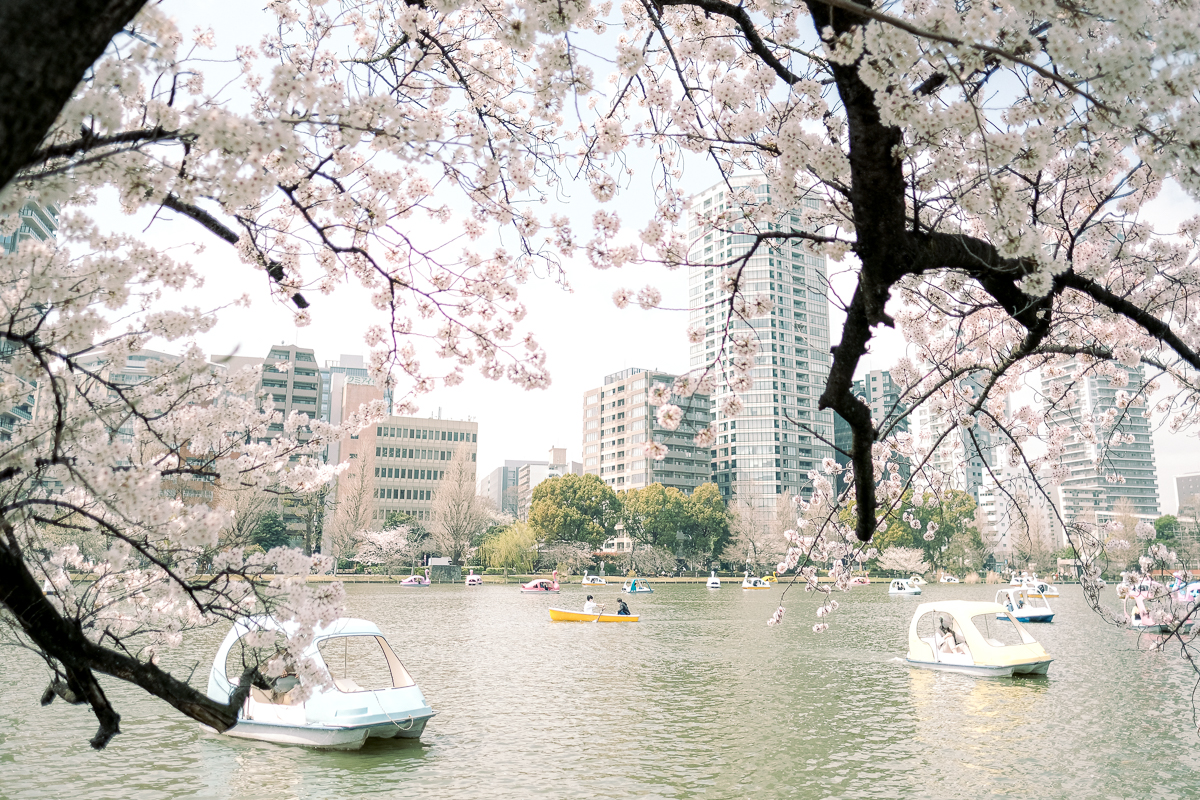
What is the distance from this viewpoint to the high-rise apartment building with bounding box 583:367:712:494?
338ft

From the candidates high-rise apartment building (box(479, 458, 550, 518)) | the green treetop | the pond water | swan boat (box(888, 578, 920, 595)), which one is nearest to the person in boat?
the pond water

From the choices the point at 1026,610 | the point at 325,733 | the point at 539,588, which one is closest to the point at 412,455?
the point at 539,588

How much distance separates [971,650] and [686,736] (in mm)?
8367

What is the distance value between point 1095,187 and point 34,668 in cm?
2063

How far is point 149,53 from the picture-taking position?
9.83 ft

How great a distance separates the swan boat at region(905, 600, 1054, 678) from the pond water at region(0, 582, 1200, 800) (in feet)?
1.32

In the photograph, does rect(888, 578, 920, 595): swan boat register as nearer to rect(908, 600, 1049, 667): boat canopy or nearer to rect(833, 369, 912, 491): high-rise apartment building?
rect(833, 369, 912, 491): high-rise apartment building

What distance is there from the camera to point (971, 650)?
1588 cm

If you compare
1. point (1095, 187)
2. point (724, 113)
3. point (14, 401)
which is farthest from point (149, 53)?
point (1095, 187)

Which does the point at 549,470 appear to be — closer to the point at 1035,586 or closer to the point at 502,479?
the point at 502,479

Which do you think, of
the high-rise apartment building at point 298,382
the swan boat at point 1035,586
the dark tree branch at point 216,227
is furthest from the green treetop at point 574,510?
the dark tree branch at point 216,227

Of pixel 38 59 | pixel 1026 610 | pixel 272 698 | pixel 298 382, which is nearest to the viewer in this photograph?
pixel 38 59

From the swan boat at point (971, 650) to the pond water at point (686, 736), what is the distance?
40 cm

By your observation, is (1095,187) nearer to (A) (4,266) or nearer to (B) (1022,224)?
(B) (1022,224)
